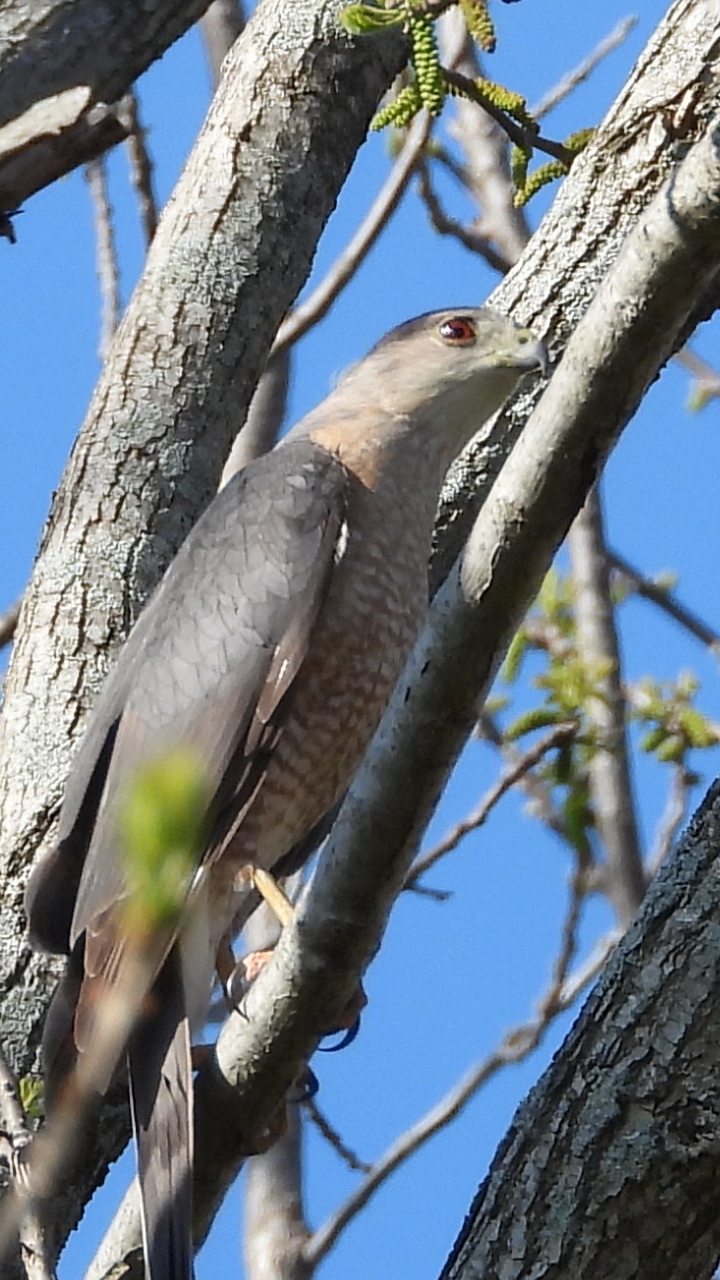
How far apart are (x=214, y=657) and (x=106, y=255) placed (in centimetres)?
238

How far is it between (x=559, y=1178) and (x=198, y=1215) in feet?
3.00

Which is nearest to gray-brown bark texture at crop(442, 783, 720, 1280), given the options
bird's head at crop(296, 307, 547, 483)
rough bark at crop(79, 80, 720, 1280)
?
rough bark at crop(79, 80, 720, 1280)

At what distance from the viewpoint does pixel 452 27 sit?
269 inches

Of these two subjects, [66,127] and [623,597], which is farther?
[623,597]

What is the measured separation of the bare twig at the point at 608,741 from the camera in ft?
18.1

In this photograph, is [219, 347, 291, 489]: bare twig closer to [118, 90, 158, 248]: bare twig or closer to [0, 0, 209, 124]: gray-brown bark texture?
[118, 90, 158, 248]: bare twig

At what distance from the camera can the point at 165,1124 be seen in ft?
12.4

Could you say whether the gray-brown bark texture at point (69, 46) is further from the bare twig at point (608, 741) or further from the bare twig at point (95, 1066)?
the bare twig at point (95, 1066)

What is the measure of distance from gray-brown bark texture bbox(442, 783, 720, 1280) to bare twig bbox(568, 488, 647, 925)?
198 centimetres

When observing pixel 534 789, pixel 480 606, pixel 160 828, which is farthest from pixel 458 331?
pixel 160 828

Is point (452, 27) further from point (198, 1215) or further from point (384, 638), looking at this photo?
point (198, 1215)

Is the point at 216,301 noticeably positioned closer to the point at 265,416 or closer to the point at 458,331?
the point at 458,331

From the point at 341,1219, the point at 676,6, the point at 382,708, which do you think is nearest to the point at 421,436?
the point at 382,708

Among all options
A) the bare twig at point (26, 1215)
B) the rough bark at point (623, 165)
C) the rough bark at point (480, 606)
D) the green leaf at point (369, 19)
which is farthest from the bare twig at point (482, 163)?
the bare twig at point (26, 1215)
